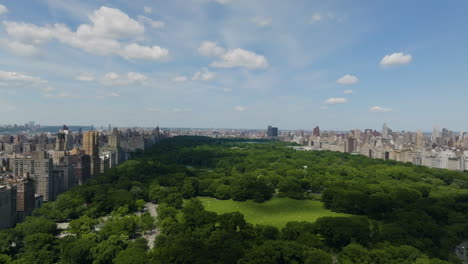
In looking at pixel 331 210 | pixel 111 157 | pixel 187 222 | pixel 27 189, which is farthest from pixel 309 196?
pixel 111 157

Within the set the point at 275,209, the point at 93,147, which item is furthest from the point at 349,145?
the point at 93,147

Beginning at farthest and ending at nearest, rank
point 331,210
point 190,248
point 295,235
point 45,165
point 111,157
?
point 111,157 < point 45,165 < point 331,210 < point 295,235 < point 190,248

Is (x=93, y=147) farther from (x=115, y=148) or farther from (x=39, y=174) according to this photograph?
(x=39, y=174)

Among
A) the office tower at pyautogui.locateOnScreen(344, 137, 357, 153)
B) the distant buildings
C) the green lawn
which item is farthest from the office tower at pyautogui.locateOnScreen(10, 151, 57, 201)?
the office tower at pyautogui.locateOnScreen(344, 137, 357, 153)

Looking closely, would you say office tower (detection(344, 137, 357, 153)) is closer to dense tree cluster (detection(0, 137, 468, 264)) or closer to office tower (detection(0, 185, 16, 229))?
dense tree cluster (detection(0, 137, 468, 264))

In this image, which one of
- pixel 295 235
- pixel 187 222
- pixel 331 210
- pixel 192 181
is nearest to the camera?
pixel 295 235

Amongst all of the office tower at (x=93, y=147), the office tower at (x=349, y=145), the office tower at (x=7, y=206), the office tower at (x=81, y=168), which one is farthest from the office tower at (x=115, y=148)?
the office tower at (x=349, y=145)

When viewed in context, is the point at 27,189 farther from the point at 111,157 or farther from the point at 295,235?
the point at 111,157
